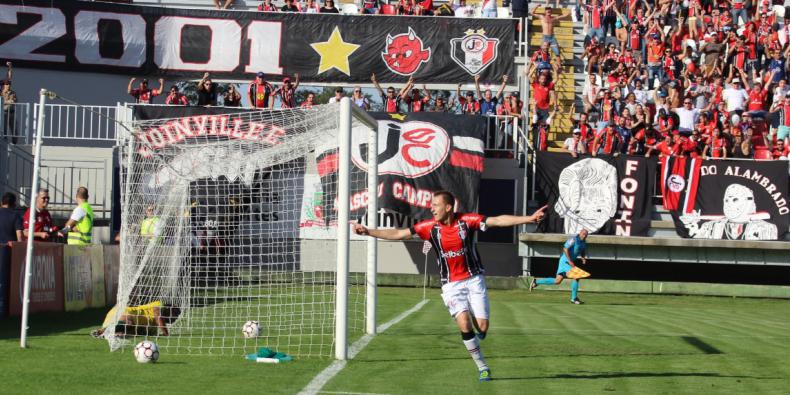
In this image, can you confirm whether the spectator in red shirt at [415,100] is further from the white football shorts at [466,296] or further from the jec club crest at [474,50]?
the white football shorts at [466,296]

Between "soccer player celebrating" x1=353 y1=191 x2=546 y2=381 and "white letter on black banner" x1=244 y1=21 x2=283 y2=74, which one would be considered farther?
"white letter on black banner" x1=244 y1=21 x2=283 y2=74

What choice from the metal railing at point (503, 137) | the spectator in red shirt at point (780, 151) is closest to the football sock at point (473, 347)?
the metal railing at point (503, 137)

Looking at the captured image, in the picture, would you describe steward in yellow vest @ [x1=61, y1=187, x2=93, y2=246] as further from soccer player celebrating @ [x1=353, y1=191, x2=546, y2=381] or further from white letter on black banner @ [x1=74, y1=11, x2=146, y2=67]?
white letter on black banner @ [x1=74, y1=11, x2=146, y2=67]

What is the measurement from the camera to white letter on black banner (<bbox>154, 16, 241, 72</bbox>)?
33.7 metres

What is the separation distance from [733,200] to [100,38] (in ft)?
66.7

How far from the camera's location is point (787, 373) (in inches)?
514

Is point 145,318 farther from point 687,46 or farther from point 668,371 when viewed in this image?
point 687,46

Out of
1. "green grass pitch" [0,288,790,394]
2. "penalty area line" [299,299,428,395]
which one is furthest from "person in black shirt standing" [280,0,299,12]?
"penalty area line" [299,299,428,395]

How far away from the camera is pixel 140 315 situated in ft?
47.7

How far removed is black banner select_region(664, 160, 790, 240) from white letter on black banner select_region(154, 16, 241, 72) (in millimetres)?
14274

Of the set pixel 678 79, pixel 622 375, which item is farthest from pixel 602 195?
pixel 622 375

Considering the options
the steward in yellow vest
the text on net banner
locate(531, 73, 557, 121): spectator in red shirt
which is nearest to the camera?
the steward in yellow vest

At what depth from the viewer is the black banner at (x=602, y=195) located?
31562 mm

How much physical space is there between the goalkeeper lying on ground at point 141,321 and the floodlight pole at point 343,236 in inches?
118
